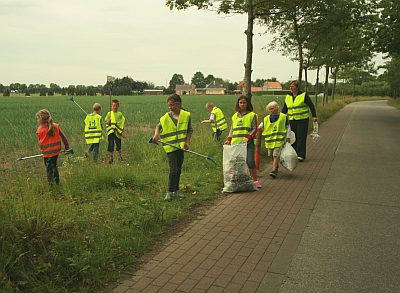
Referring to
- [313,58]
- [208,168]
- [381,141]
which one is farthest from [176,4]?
[313,58]

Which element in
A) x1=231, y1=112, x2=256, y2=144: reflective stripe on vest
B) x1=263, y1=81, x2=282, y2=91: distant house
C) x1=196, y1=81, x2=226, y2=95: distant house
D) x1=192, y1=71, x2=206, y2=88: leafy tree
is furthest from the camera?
x1=192, y1=71, x2=206, y2=88: leafy tree

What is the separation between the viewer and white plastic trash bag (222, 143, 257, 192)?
663 cm

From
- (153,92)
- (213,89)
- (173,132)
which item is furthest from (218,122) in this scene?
(213,89)

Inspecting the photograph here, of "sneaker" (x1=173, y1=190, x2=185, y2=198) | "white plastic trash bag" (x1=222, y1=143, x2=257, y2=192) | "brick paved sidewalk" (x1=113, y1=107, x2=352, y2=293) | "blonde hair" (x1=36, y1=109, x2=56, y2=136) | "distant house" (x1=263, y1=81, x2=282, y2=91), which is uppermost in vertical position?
"distant house" (x1=263, y1=81, x2=282, y2=91)

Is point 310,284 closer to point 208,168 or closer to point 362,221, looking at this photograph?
point 362,221

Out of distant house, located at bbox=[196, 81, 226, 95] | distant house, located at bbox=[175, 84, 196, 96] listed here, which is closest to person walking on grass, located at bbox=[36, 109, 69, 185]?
distant house, located at bbox=[175, 84, 196, 96]

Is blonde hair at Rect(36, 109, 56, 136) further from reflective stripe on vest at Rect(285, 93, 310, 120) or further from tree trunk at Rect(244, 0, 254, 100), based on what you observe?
tree trunk at Rect(244, 0, 254, 100)

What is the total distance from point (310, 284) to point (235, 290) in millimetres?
703

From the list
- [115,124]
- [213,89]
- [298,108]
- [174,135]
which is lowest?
[115,124]

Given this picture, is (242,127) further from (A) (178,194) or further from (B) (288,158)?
(A) (178,194)

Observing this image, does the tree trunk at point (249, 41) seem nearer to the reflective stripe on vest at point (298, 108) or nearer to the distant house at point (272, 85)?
the reflective stripe on vest at point (298, 108)

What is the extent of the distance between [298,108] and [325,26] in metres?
10.5

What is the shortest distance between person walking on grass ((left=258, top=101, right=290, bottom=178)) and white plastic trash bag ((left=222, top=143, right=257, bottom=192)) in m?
1.32

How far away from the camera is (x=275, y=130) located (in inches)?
307
